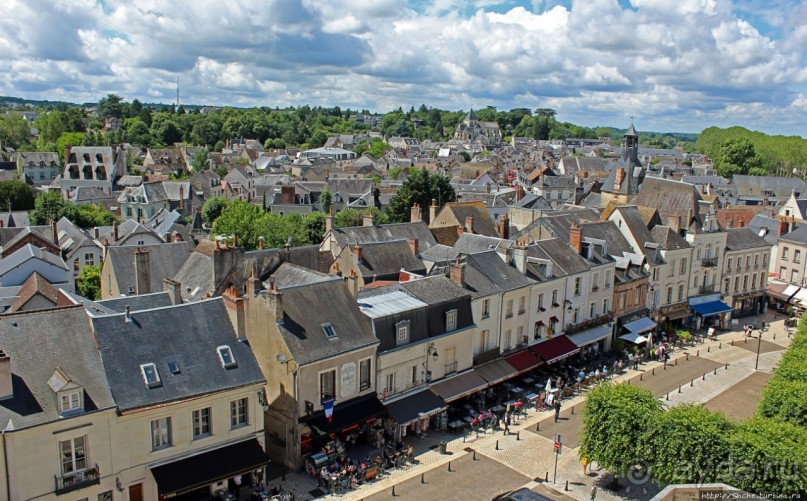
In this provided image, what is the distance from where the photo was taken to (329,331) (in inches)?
1078

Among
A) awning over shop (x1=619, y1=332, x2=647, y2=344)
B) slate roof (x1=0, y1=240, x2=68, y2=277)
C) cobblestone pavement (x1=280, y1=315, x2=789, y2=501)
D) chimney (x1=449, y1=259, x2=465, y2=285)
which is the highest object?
chimney (x1=449, y1=259, x2=465, y2=285)

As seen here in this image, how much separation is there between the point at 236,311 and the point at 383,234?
21.3m

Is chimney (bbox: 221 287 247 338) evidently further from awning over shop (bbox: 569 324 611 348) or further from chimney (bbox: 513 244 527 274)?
awning over shop (bbox: 569 324 611 348)

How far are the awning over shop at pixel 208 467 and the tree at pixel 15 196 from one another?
74825mm

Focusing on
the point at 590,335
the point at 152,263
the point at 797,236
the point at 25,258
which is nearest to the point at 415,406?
the point at 590,335

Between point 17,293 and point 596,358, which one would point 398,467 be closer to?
point 596,358

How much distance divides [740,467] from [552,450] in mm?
9009

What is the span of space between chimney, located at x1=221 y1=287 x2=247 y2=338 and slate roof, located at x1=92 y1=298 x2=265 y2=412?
226 millimetres

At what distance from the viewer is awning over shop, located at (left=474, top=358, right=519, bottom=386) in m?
33.2

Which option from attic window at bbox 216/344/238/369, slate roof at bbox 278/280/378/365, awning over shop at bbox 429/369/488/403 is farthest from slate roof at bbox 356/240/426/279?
attic window at bbox 216/344/238/369

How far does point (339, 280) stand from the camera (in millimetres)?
29406

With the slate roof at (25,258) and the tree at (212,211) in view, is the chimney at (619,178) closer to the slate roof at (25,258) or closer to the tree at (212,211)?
the tree at (212,211)

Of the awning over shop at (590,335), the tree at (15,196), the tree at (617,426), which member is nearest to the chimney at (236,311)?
the tree at (617,426)

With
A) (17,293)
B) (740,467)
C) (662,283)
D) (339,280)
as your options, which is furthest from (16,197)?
(740,467)
